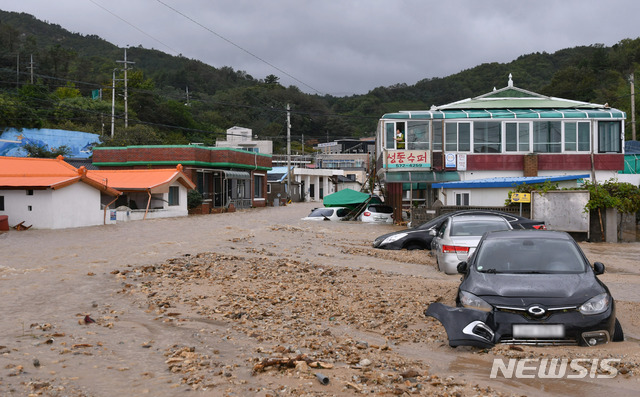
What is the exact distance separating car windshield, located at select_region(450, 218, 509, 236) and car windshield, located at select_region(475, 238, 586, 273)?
4776 millimetres

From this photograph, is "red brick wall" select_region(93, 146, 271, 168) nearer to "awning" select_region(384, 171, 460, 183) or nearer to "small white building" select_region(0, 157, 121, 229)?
"small white building" select_region(0, 157, 121, 229)

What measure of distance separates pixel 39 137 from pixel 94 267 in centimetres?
4597

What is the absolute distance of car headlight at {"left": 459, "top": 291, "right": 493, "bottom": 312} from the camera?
6.91 m

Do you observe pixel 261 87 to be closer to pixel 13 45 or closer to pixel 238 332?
pixel 13 45

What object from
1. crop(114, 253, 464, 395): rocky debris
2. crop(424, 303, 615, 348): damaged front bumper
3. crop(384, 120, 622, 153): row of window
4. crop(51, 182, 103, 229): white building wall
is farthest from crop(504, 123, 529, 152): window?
crop(424, 303, 615, 348): damaged front bumper

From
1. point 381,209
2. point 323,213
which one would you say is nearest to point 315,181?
point 323,213

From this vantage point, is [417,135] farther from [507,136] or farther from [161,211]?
[161,211]

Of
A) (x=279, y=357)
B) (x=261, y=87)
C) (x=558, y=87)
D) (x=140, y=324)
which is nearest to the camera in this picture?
(x=279, y=357)

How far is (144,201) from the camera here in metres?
35.6

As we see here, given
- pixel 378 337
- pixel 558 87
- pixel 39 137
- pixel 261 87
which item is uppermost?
pixel 261 87

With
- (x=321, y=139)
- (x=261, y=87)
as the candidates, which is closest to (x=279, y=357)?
(x=261, y=87)

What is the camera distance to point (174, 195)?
3762 centimetres

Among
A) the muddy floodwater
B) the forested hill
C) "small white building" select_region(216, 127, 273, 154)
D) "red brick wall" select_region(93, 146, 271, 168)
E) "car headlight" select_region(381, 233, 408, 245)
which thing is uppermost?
the forested hill

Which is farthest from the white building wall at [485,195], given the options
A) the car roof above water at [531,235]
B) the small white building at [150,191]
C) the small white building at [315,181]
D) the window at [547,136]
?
the small white building at [315,181]
